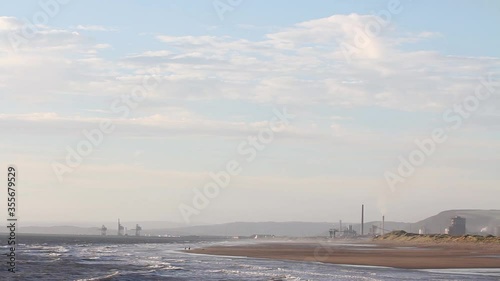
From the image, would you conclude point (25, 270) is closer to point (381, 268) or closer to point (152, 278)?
point (152, 278)

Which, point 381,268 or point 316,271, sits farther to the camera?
point 381,268

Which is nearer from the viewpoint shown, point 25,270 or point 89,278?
point 89,278

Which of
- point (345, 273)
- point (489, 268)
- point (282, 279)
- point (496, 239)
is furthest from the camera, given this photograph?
point (496, 239)

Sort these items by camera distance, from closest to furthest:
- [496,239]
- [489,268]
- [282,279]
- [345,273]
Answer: [282,279] < [345,273] < [489,268] < [496,239]

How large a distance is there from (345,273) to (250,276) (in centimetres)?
717

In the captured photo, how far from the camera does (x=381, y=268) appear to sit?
61.0 meters

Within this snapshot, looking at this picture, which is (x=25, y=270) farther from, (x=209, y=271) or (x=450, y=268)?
(x=450, y=268)

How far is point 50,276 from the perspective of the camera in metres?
54.4

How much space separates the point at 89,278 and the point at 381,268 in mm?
23751

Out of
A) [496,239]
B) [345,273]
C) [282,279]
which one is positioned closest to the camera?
[282,279]

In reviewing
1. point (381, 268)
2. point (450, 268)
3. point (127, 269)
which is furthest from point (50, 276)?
point (450, 268)

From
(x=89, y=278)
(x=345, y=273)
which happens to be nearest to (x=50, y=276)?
(x=89, y=278)

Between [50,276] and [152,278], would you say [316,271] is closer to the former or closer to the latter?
[152,278]

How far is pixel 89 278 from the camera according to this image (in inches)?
2047
